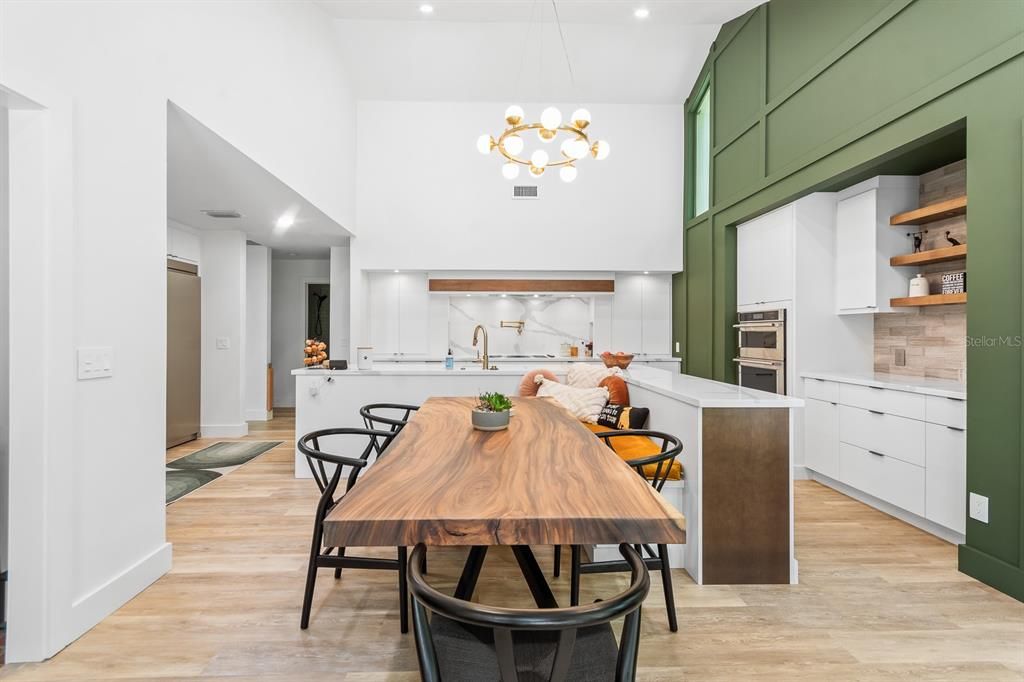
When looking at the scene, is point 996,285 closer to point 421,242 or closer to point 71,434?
point 71,434

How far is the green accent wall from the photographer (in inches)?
94.8

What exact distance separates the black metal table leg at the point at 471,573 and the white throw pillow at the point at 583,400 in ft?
6.77

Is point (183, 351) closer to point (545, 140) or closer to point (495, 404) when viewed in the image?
point (545, 140)

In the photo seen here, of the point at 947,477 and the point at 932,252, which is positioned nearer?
the point at 947,477

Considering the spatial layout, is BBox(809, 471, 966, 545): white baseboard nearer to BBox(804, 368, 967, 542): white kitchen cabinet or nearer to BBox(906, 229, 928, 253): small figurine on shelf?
BBox(804, 368, 967, 542): white kitchen cabinet

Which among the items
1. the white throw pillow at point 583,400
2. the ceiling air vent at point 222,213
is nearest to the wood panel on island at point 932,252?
the white throw pillow at point 583,400

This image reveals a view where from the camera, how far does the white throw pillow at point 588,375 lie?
4031mm

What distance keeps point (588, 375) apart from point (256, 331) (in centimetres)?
493

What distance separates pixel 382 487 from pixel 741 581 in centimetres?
191

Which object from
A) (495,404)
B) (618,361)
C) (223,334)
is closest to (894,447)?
(618,361)

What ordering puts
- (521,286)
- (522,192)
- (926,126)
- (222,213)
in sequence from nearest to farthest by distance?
(926,126) < (222,213) < (522,192) < (521,286)

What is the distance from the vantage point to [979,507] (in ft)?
A: 8.40

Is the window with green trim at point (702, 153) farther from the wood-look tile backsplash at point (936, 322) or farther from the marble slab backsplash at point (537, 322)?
the wood-look tile backsplash at point (936, 322)

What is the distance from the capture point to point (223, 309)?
621 centimetres
